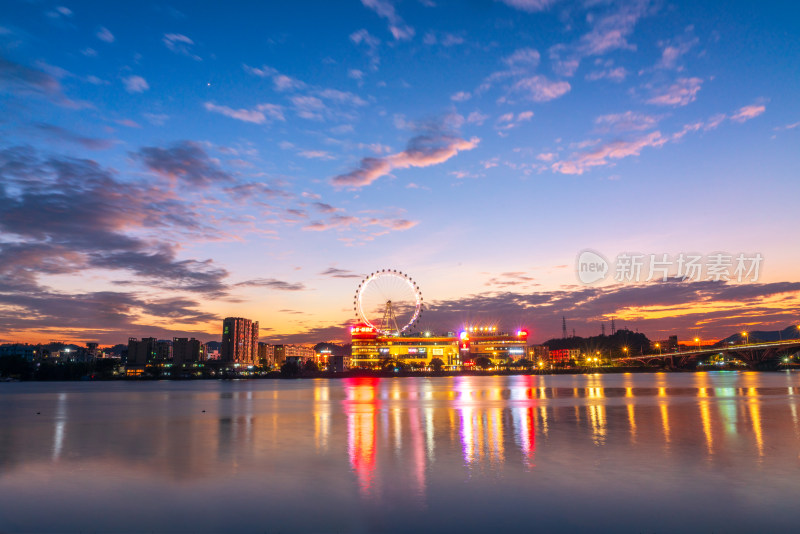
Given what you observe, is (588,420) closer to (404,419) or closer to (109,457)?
(404,419)

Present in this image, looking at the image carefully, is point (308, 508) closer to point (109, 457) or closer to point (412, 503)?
point (412, 503)

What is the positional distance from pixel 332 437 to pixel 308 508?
19.5 metres

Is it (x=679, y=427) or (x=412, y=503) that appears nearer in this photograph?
(x=412, y=503)

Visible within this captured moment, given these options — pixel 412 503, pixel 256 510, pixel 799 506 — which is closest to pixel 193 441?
pixel 256 510

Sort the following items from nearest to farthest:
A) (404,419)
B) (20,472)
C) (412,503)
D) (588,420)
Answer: (412,503) → (20,472) → (588,420) → (404,419)

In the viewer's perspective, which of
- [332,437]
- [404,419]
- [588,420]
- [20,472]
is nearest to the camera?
[20,472]

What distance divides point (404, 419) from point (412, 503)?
1248 inches

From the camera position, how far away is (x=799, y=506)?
18.1 m

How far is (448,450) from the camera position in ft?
101

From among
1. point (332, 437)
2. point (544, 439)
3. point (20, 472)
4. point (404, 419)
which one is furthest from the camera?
point (404, 419)

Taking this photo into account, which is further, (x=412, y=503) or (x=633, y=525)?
(x=412, y=503)

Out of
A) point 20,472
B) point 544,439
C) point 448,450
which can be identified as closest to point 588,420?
point 544,439

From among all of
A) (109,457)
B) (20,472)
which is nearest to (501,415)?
(109,457)

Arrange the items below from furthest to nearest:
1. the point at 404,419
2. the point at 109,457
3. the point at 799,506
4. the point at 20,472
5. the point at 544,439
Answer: the point at 404,419, the point at 544,439, the point at 109,457, the point at 20,472, the point at 799,506
